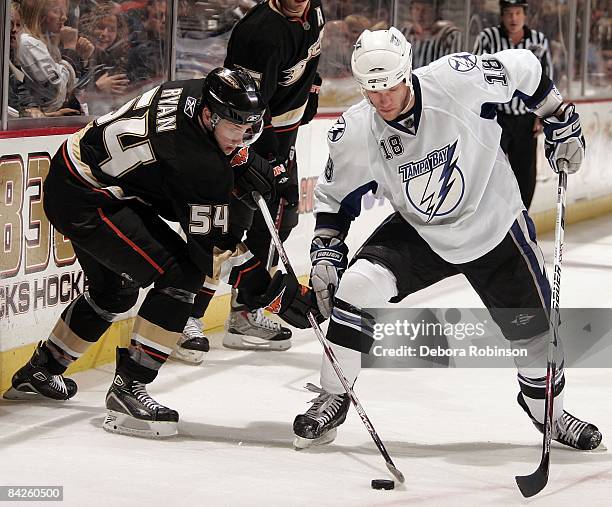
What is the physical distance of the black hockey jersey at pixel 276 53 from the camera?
446 cm

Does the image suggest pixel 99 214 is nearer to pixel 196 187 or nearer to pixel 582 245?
pixel 196 187

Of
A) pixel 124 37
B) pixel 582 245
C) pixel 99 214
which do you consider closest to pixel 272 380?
pixel 99 214

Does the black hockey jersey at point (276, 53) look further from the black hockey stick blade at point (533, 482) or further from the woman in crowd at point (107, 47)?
the black hockey stick blade at point (533, 482)

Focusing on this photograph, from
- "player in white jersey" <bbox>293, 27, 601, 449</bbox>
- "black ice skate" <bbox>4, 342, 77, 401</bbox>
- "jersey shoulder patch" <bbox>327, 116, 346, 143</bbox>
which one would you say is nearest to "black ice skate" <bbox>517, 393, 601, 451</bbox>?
"player in white jersey" <bbox>293, 27, 601, 449</bbox>

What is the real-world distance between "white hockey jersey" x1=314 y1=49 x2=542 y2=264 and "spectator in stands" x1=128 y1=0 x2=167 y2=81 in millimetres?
1690

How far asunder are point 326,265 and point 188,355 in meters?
1.29

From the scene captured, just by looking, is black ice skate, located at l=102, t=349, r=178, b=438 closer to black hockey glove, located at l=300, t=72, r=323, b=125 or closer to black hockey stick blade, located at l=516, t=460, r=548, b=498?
black hockey stick blade, located at l=516, t=460, r=548, b=498

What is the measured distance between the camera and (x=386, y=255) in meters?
3.52

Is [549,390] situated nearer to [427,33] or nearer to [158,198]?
[158,198]

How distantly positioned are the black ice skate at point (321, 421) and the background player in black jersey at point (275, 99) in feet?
2.71

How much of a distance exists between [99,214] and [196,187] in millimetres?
344

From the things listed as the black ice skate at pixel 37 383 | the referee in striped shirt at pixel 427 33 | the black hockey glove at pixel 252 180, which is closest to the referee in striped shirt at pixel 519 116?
the referee in striped shirt at pixel 427 33

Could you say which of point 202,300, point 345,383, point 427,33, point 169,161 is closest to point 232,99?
point 169,161

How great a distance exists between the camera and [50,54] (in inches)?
176
